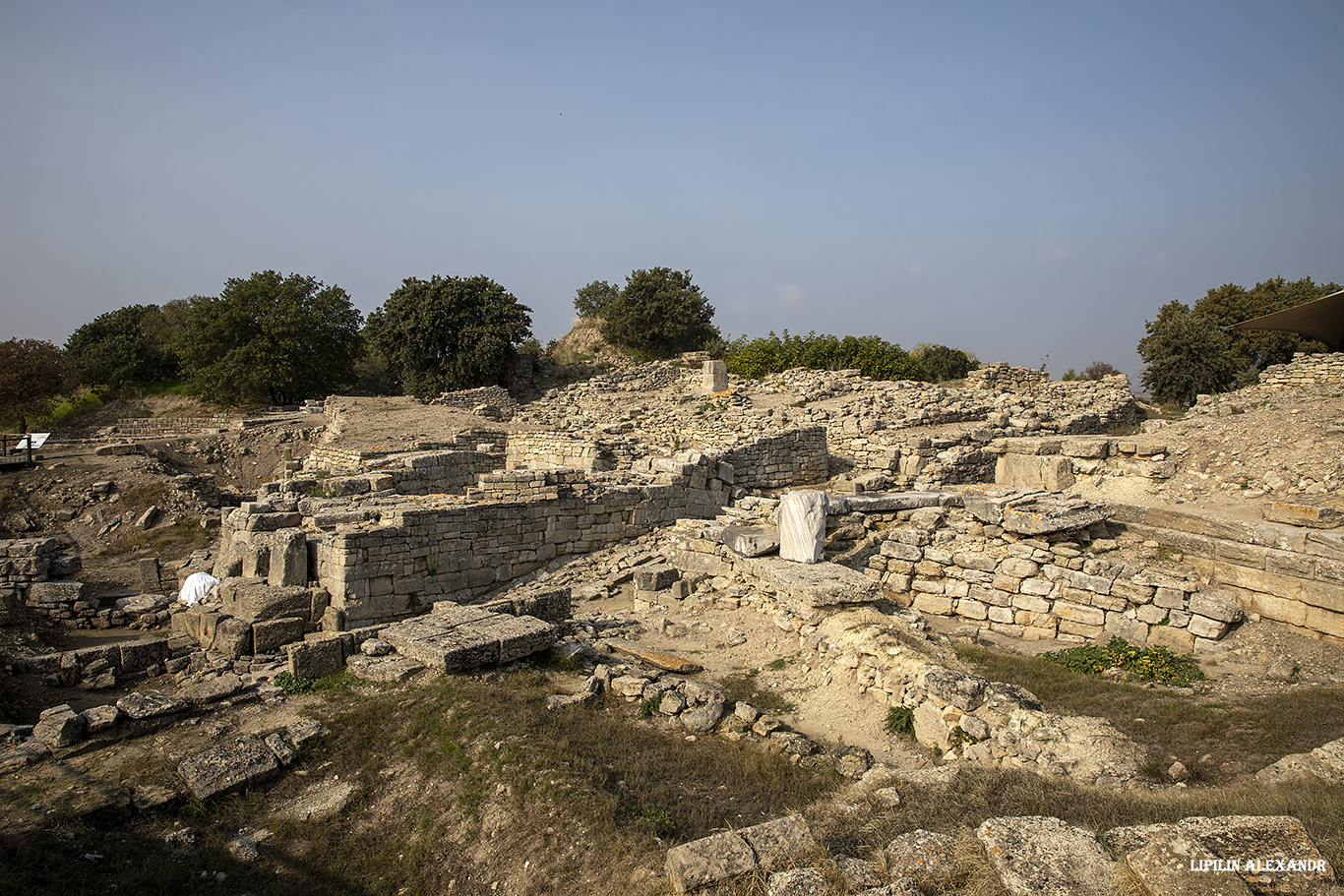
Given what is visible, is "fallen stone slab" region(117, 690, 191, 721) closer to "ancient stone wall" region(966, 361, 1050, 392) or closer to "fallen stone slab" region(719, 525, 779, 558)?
"fallen stone slab" region(719, 525, 779, 558)

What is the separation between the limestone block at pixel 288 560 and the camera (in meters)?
9.06

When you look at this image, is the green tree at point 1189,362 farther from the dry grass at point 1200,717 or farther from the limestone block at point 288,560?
the limestone block at point 288,560

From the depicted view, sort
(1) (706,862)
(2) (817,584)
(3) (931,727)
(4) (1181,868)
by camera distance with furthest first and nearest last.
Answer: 1. (2) (817,584)
2. (3) (931,727)
3. (1) (706,862)
4. (4) (1181,868)

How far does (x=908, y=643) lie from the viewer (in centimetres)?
635

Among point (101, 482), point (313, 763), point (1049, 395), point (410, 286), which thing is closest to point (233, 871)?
point (313, 763)

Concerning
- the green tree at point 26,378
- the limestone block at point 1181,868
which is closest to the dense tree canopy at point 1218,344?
the limestone block at point 1181,868

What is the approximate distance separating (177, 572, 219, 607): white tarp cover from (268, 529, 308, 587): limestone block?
97 centimetres

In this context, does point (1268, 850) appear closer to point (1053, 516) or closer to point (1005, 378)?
point (1053, 516)

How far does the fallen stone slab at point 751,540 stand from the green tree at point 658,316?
82.5ft

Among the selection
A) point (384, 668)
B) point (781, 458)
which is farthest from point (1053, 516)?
point (781, 458)

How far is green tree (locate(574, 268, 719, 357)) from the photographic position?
33438 mm

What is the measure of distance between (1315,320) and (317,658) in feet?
66.9

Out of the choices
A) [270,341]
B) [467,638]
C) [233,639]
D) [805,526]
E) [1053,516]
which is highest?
[270,341]

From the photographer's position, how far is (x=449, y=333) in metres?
28.7
